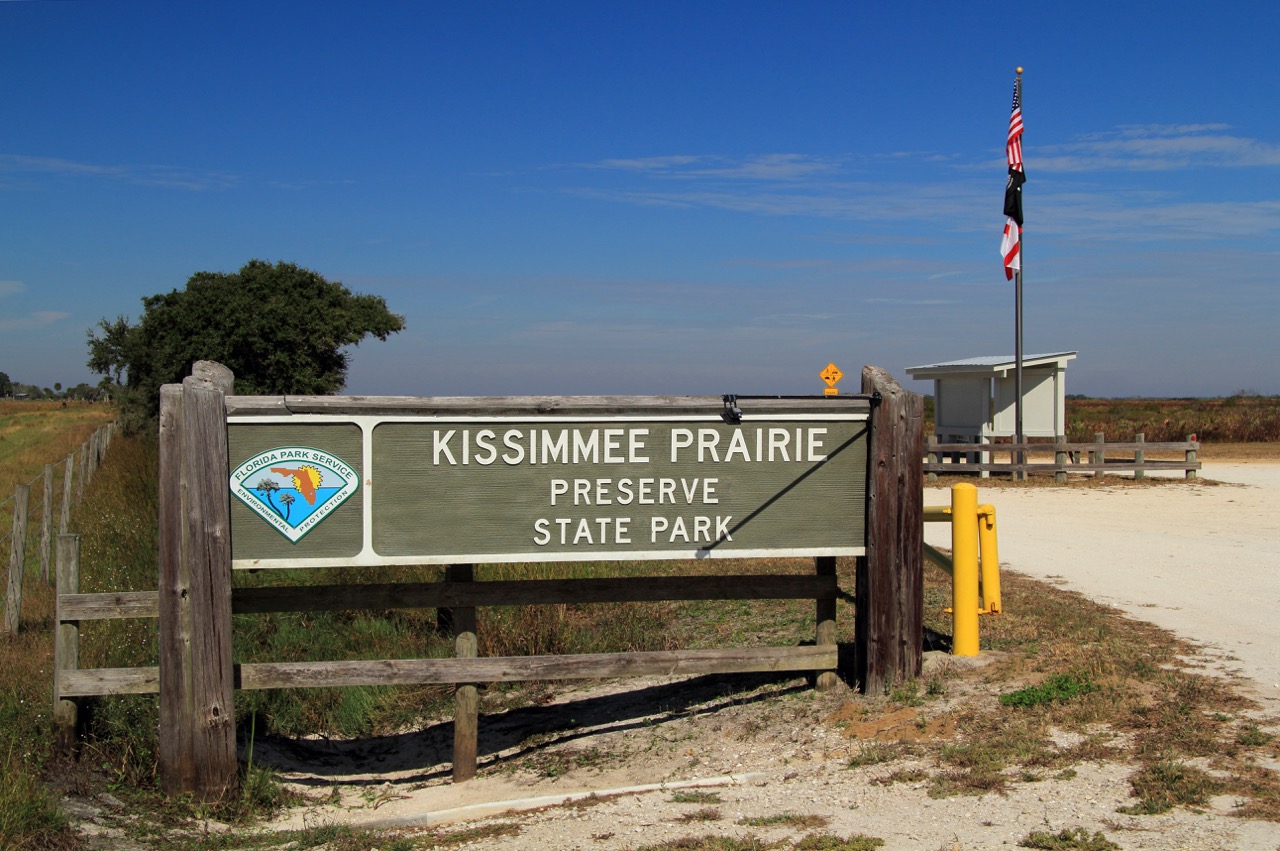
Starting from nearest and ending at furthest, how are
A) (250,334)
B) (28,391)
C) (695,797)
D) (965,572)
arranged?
(695,797), (965,572), (250,334), (28,391)

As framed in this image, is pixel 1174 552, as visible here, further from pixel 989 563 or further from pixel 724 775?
pixel 724 775

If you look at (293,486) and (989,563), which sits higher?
(293,486)

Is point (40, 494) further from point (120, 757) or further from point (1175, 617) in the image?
point (1175, 617)

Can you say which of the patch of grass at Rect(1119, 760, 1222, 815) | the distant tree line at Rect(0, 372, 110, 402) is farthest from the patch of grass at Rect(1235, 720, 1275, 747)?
the distant tree line at Rect(0, 372, 110, 402)

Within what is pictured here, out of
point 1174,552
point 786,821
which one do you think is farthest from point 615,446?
point 1174,552

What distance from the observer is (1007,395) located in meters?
25.9

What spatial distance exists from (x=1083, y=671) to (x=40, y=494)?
21.9m

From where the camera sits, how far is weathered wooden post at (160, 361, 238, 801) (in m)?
5.58

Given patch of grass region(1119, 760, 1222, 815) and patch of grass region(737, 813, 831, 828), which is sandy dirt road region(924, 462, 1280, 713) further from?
patch of grass region(737, 813, 831, 828)

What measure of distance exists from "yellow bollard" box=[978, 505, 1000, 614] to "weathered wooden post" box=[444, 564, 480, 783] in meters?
3.15

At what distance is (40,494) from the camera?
22266 mm

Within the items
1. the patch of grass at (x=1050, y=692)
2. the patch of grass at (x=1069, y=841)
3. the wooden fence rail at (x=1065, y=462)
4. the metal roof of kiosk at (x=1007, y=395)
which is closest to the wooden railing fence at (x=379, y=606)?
the patch of grass at (x=1050, y=692)

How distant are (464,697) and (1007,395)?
22089mm

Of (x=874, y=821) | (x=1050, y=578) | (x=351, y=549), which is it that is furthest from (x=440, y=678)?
(x=1050, y=578)
